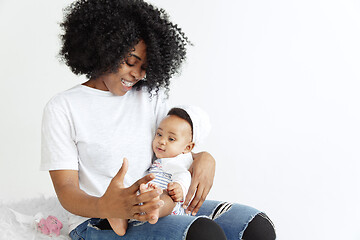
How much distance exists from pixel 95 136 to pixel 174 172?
1.06 ft

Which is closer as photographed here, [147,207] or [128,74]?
[147,207]

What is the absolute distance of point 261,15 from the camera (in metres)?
3.73

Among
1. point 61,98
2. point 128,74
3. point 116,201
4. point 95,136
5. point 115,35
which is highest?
point 115,35

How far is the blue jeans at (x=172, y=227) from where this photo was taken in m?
1.60

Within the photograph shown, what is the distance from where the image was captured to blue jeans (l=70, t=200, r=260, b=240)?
1.60 meters

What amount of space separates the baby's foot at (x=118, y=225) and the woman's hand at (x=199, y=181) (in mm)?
282

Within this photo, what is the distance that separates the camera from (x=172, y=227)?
1601 mm

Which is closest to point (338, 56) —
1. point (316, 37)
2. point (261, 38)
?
point (316, 37)

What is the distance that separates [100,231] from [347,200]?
2075 millimetres

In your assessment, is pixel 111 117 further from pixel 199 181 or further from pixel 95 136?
pixel 199 181

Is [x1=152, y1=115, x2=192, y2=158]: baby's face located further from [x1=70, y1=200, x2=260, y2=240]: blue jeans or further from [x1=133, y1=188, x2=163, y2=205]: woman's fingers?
[x1=133, y1=188, x2=163, y2=205]: woman's fingers

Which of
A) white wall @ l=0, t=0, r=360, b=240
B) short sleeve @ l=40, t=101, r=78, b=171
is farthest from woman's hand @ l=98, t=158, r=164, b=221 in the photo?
white wall @ l=0, t=0, r=360, b=240

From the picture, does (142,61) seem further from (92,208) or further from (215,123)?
(215,123)

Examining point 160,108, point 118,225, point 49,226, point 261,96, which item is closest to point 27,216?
point 49,226
